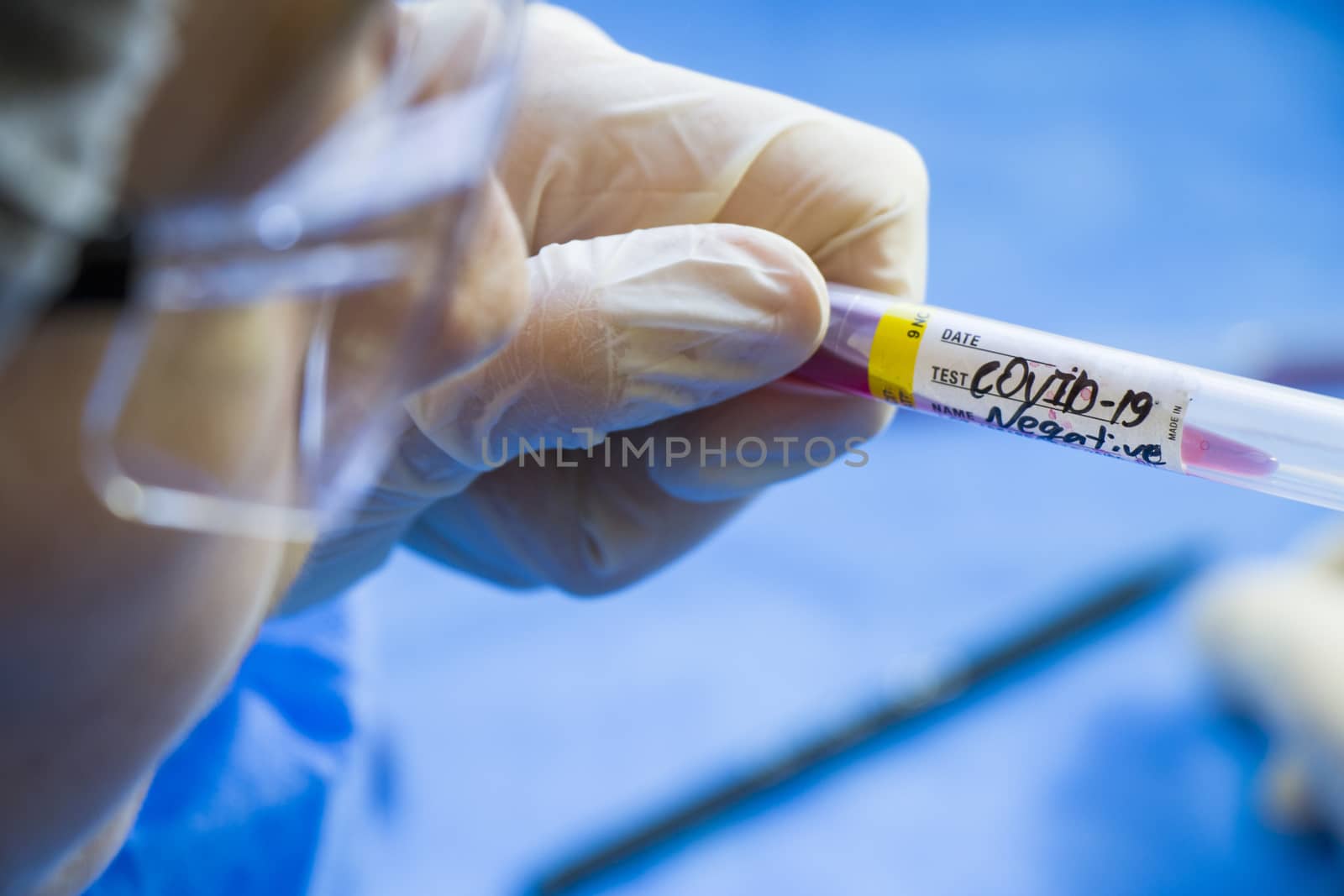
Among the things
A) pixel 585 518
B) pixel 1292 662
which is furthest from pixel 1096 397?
pixel 1292 662

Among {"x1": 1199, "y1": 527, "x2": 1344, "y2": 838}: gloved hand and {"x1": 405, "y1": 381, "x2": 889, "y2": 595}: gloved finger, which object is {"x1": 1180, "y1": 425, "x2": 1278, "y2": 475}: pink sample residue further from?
{"x1": 1199, "y1": 527, "x2": 1344, "y2": 838}: gloved hand

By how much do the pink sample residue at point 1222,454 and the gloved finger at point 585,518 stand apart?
0.34 metres

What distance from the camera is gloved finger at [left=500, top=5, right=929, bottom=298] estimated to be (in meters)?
0.78

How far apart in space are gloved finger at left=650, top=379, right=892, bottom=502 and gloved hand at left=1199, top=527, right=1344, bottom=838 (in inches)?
28.4

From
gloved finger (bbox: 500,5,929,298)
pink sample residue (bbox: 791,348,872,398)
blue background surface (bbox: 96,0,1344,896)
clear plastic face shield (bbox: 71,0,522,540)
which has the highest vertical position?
clear plastic face shield (bbox: 71,0,522,540)

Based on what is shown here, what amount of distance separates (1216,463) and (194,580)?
56cm

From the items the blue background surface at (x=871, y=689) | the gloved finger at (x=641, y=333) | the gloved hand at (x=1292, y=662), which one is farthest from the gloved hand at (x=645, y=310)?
the gloved hand at (x=1292, y=662)

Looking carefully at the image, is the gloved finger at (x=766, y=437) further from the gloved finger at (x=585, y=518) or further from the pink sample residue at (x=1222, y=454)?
the pink sample residue at (x=1222, y=454)

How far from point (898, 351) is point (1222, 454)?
20 cm

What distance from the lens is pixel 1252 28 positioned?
2.52 metres

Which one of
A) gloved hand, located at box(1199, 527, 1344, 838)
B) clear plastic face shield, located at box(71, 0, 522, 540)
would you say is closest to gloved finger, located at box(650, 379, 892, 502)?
clear plastic face shield, located at box(71, 0, 522, 540)

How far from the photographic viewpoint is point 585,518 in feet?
2.82

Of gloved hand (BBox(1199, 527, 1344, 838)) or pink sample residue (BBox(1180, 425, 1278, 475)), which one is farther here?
gloved hand (BBox(1199, 527, 1344, 838))

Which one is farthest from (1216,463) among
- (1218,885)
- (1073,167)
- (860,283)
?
(1073,167)
